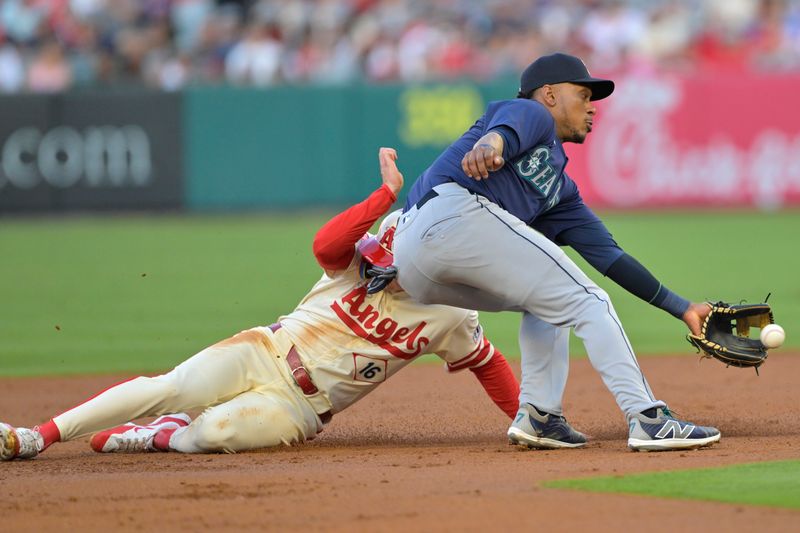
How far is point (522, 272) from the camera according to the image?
5242 mm

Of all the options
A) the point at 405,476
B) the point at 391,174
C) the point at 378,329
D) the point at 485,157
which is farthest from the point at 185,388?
the point at 485,157

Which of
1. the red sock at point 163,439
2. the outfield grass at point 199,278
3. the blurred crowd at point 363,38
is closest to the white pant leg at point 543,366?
the red sock at point 163,439

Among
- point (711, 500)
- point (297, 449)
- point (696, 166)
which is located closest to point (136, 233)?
point (696, 166)

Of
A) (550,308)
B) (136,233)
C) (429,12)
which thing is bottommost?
(136,233)

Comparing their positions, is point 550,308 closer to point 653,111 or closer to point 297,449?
point 297,449

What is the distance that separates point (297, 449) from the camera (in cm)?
573

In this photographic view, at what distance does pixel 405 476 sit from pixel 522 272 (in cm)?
93

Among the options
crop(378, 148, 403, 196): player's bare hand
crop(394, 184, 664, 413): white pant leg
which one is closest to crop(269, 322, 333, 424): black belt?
crop(394, 184, 664, 413): white pant leg

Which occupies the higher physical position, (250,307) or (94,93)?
(94,93)

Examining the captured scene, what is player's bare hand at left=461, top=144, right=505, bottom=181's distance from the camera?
197 inches

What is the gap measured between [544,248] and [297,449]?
4.59 ft

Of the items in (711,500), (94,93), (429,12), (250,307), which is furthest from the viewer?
(429,12)

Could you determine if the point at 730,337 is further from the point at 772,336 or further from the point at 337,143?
the point at 337,143

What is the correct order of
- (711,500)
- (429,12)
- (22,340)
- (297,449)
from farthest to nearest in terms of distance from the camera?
(429,12)
(22,340)
(297,449)
(711,500)
